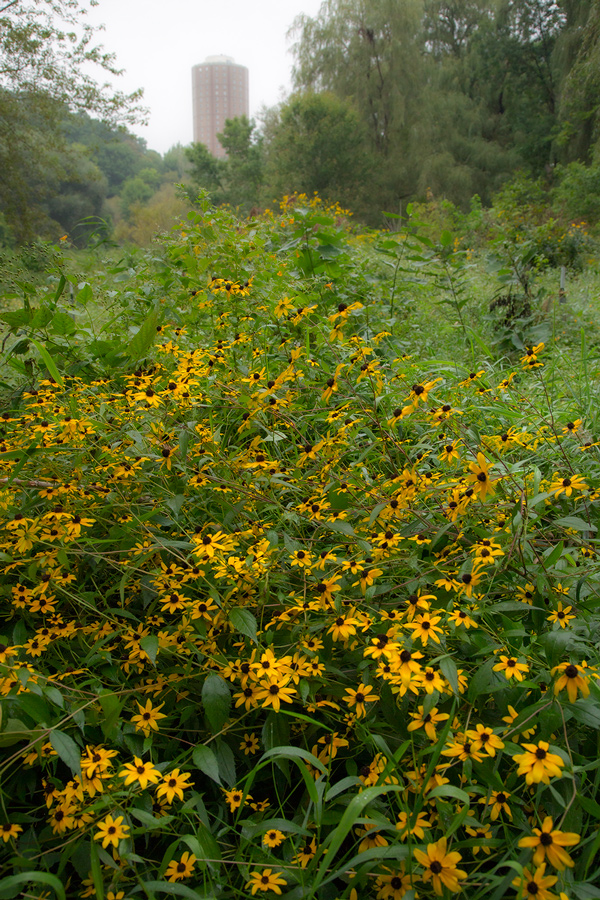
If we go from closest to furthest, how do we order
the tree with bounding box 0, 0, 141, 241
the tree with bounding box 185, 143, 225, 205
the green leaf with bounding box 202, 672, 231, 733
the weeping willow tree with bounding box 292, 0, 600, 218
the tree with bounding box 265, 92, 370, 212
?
the green leaf with bounding box 202, 672, 231, 733 < the tree with bounding box 0, 0, 141, 241 < the tree with bounding box 265, 92, 370, 212 < the weeping willow tree with bounding box 292, 0, 600, 218 < the tree with bounding box 185, 143, 225, 205

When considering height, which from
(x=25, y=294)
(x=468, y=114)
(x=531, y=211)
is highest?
(x=468, y=114)

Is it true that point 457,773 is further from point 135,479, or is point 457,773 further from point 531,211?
point 531,211

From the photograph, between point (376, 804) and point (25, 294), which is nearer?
point (376, 804)

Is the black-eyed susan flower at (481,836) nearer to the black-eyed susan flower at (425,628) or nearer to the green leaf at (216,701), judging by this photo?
the black-eyed susan flower at (425,628)

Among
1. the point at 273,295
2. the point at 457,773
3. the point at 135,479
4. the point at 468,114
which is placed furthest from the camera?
the point at 468,114

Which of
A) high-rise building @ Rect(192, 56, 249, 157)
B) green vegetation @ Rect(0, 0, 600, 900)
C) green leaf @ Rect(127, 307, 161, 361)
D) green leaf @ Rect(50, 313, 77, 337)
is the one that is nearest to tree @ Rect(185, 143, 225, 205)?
high-rise building @ Rect(192, 56, 249, 157)

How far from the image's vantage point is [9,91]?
1111 centimetres

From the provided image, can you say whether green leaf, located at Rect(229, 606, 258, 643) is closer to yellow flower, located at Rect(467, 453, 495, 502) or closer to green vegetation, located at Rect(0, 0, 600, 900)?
green vegetation, located at Rect(0, 0, 600, 900)

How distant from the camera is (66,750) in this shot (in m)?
0.81

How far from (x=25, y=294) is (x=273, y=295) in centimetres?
91

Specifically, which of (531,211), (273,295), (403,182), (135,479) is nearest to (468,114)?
(403,182)

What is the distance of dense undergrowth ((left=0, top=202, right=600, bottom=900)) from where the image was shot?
2.52 feet

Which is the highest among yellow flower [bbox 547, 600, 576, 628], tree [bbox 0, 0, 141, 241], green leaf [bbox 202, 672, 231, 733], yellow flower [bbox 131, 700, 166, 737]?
tree [bbox 0, 0, 141, 241]

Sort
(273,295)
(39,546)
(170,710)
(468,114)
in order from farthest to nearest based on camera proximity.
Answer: (468,114) → (273,295) → (39,546) → (170,710)
